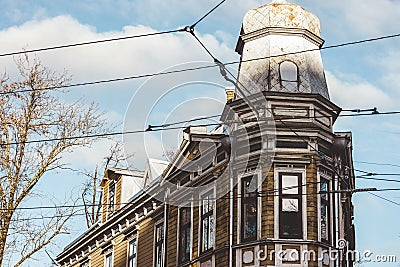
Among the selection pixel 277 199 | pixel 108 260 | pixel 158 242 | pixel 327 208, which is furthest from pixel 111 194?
pixel 327 208

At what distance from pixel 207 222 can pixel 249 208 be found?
2.29 meters

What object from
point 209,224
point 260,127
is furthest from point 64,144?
point 260,127

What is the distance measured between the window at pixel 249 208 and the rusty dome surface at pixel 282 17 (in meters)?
5.07

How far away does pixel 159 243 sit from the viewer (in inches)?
1109

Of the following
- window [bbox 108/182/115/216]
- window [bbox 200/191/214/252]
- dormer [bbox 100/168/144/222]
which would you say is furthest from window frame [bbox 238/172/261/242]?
window [bbox 108/182/115/216]

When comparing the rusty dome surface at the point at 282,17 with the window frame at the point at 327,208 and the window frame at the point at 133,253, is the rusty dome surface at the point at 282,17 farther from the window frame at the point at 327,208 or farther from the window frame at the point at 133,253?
the window frame at the point at 133,253

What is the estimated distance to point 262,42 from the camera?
25.1 meters

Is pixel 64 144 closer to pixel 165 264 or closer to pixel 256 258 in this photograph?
pixel 165 264

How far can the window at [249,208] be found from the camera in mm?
22641

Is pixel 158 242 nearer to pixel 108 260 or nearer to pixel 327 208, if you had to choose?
pixel 108 260

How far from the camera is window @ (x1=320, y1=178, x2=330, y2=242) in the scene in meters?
22.6

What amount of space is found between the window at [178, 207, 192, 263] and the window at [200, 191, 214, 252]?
3.18 ft

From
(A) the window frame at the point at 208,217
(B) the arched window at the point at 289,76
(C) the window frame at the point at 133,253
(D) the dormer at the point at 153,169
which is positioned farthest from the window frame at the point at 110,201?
(B) the arched window at the point at 289,76

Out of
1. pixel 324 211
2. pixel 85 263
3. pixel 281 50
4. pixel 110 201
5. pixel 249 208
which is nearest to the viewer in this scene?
pixel 324 211
